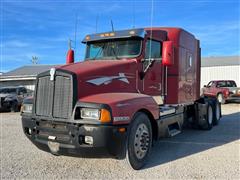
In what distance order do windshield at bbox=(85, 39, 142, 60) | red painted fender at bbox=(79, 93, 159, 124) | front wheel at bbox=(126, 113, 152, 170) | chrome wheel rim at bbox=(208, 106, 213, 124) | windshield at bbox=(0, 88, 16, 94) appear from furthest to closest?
windshield at bbox=(0, 88, 16, 94), chrome wheel rim at bbox=(208, 106, 213, 124), windshield at bbox=(85, 39, 142, 60), front wheel at bbox=(126, 113, 152, 170), red painted fender at bbox=(79, 93, 159, 124)

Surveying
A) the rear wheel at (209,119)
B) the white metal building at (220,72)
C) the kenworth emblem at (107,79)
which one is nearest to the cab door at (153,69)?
the kenworth emblem at (107,79)

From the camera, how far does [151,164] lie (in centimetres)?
611

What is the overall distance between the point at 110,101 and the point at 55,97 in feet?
3.55

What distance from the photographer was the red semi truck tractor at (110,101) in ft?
17.0

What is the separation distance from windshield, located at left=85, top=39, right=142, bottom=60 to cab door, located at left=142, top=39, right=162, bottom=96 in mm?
289

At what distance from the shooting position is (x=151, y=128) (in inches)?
246

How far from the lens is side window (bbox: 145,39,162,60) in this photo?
7.02 meters

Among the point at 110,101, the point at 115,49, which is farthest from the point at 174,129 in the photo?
the point at 110,101

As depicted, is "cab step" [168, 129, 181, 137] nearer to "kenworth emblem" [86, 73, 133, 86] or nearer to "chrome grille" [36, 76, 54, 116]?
"kenworth emblem" [86, 73, 133, 86]

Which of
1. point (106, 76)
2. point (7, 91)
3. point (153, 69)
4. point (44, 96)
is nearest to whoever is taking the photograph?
point (44, 96)

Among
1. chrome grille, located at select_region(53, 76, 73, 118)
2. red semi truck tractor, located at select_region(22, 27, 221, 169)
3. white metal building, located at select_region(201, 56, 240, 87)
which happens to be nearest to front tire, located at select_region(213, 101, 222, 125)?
red semi truck tractor, located at select_region(22, 27, 221, 169)

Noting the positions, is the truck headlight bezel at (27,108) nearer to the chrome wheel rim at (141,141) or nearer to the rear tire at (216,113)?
the chrome wheel rim at (141,141)

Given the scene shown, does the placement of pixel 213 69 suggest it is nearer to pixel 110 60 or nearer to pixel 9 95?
pixel 9 95

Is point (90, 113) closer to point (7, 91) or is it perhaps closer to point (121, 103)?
point (121, 103)
